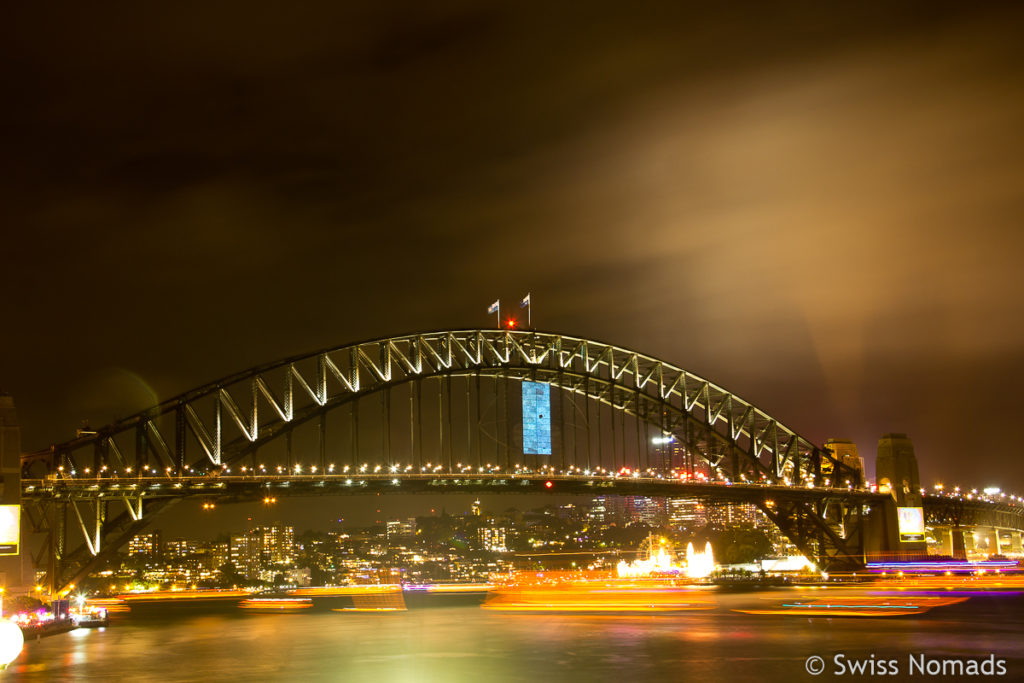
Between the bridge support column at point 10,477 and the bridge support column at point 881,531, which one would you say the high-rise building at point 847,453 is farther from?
the bridge support column at point 10,477

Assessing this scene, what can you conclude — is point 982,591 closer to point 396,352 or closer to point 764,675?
point 396,352

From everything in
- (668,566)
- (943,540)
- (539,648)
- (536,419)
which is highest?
(536,419)

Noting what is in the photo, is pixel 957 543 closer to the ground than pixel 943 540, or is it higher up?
higher up

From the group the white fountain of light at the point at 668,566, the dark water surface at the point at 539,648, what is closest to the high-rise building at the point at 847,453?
the white fountain of light at the point at 668,566

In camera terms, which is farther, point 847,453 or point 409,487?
point 847,453

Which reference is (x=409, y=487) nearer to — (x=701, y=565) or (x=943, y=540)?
(x=701, y=565)

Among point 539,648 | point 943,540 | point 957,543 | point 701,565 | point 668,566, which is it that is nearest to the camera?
point 539,648

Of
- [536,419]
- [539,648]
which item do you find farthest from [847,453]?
[539,648]
